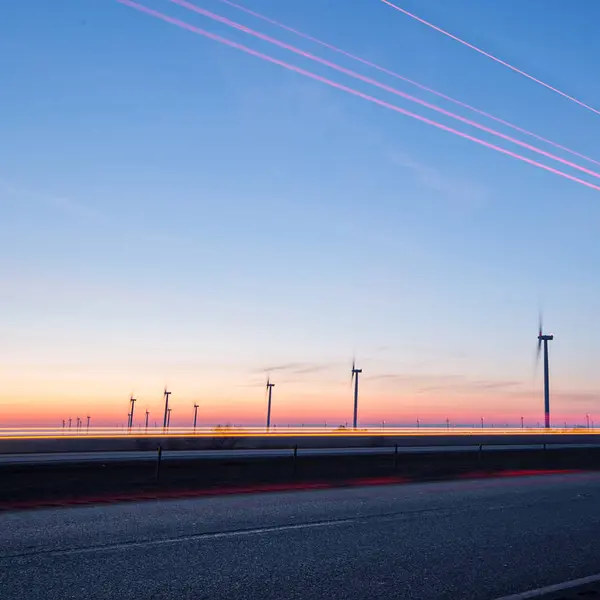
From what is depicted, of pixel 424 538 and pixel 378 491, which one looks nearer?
pixel 424 538

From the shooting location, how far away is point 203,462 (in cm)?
2666

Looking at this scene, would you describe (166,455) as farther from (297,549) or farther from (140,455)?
(297,549)

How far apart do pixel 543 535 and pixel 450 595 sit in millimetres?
4304

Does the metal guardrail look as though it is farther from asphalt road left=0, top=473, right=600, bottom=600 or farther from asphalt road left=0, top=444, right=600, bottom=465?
asphalt road left=0, top=473, right=600, bottom=600

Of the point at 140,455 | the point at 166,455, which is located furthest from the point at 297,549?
the point at 140,455

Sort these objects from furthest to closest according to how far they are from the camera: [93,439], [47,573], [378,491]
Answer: [93,439]
[378,491]
[47,573]

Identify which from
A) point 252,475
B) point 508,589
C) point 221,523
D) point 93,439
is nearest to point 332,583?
point 508,589

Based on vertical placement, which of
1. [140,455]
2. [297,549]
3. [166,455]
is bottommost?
[140,455]

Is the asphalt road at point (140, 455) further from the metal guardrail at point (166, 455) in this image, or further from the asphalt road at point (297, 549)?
the asphalt road at point (297, 549)

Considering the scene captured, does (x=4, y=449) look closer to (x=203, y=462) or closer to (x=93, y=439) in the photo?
(x=93, y=439)

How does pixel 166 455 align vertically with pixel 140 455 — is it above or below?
above

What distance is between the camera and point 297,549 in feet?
29.7

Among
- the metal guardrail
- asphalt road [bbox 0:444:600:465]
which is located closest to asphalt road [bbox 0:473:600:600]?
the metal guardrail

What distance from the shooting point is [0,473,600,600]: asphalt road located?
701cm
